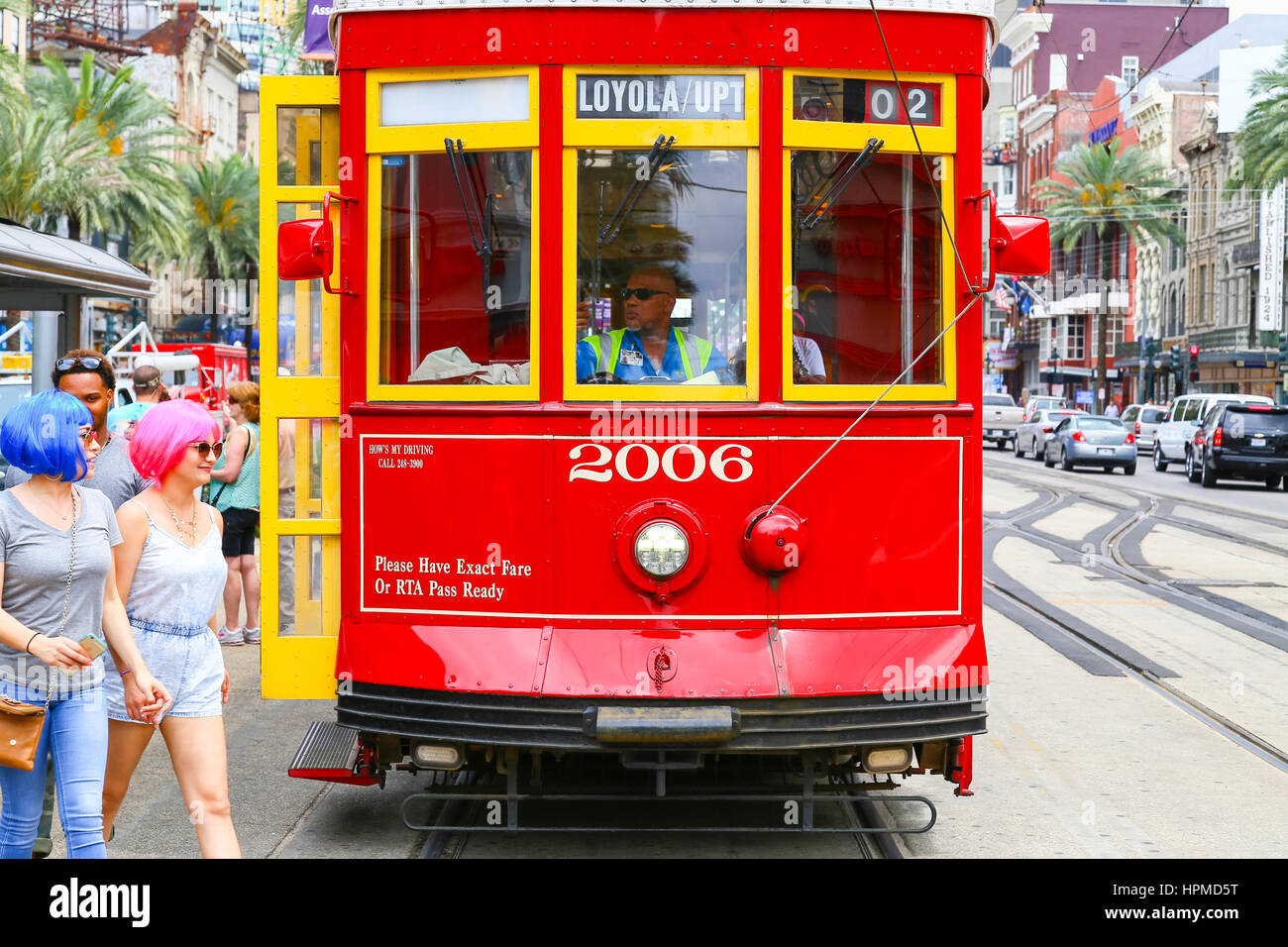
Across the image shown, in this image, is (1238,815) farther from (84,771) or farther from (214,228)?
(214,228)

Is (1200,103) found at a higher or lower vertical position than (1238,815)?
higher

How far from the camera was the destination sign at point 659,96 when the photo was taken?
17.9 feet

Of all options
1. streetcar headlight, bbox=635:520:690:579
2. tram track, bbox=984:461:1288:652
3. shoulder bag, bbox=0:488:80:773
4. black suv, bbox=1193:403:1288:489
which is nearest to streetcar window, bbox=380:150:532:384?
streetcar headlight, bbox=635:520:690:579

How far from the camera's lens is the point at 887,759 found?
556cm

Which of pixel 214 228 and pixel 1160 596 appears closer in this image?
pixel 1160 596

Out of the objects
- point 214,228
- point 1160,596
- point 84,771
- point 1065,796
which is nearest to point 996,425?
point 214,228

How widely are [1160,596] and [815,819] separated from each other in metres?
8.57

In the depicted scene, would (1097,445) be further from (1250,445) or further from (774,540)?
(774,540)

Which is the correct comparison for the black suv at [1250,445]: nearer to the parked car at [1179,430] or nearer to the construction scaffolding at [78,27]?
the parked car at [1179,430]

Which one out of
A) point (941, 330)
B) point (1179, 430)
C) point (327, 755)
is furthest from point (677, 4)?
point (1179, 430)

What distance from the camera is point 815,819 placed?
6.57m

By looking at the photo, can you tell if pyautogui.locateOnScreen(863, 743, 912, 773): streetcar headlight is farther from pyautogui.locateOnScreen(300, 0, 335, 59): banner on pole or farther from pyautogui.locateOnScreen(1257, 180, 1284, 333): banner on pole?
pyautogui.locateOnScreen(1257, 180, 1284, 333): banner on pole

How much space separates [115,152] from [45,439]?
3867 centimetres
